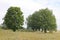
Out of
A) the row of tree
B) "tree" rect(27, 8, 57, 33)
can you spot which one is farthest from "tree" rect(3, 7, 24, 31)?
"tree" rect(27, 8, 57, 33)

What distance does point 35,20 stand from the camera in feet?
269

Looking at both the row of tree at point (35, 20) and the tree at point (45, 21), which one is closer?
the row of tree at point (35, 20)

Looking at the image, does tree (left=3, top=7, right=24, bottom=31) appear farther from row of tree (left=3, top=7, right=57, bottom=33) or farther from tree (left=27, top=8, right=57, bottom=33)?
tree (left=27, top=8, right=57, bottom=33)

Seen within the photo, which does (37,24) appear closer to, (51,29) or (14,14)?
(51,29)

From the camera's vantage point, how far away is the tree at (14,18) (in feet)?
219

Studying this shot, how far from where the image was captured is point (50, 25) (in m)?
78.8

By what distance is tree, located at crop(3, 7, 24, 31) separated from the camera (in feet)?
219

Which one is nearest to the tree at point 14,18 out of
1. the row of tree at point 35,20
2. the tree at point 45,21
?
the row of tree at point 35,20

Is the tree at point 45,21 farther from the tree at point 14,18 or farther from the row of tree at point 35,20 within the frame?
the tree at point 14,18

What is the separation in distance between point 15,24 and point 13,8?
780cm

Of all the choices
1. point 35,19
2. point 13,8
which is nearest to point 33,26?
point 35,19

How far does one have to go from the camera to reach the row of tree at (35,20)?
2670 inches

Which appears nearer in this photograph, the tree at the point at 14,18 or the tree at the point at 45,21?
the tree at the point at 14,18

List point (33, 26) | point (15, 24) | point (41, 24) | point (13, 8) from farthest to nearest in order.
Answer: point (33, 26), point (41, 24), point (13, 8), point (15, 24)
